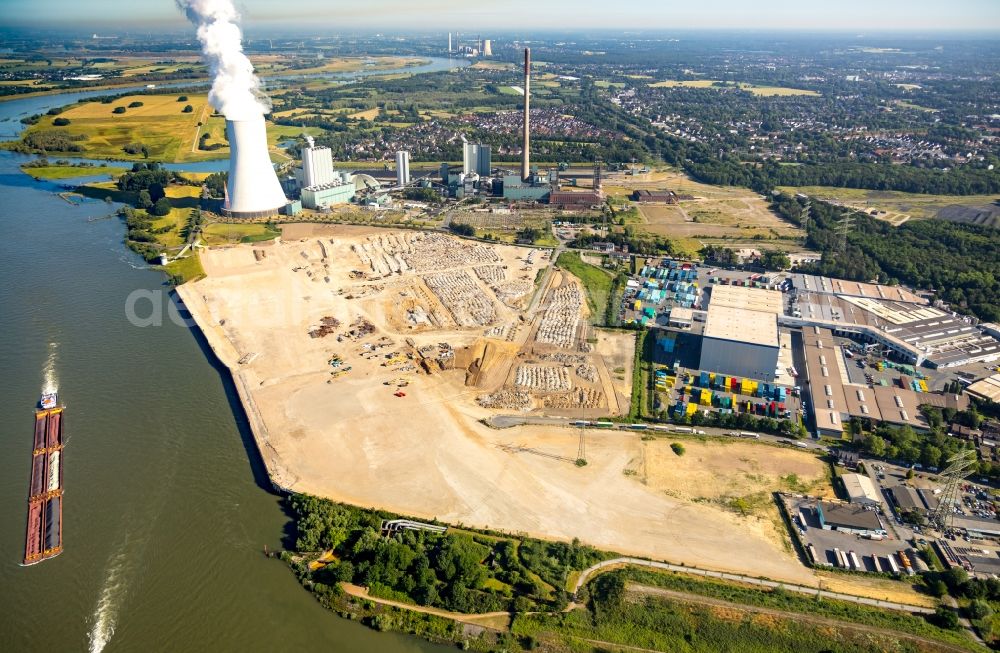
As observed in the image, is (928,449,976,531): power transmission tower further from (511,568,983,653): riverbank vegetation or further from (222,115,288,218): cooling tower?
(222,115,288,218): cooling tower

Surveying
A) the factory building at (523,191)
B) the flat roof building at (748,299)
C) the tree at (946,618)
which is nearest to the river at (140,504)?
the tree at (946,618)

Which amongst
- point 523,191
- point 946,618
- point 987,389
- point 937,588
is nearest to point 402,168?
point 523,191

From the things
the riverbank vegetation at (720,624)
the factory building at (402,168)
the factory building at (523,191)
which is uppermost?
the factory building at (402,168)

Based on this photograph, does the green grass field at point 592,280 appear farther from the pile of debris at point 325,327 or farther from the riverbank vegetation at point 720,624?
the riverbank vegetation at point 720,624

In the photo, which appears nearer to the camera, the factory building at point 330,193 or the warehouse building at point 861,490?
the warehouse building at point 861,490

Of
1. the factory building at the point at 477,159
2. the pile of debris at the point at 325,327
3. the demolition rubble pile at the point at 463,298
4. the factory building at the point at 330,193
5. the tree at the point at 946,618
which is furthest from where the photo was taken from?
the factory building at the point at 477,159

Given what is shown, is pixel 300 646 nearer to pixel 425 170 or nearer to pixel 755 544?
pixel 755 544
